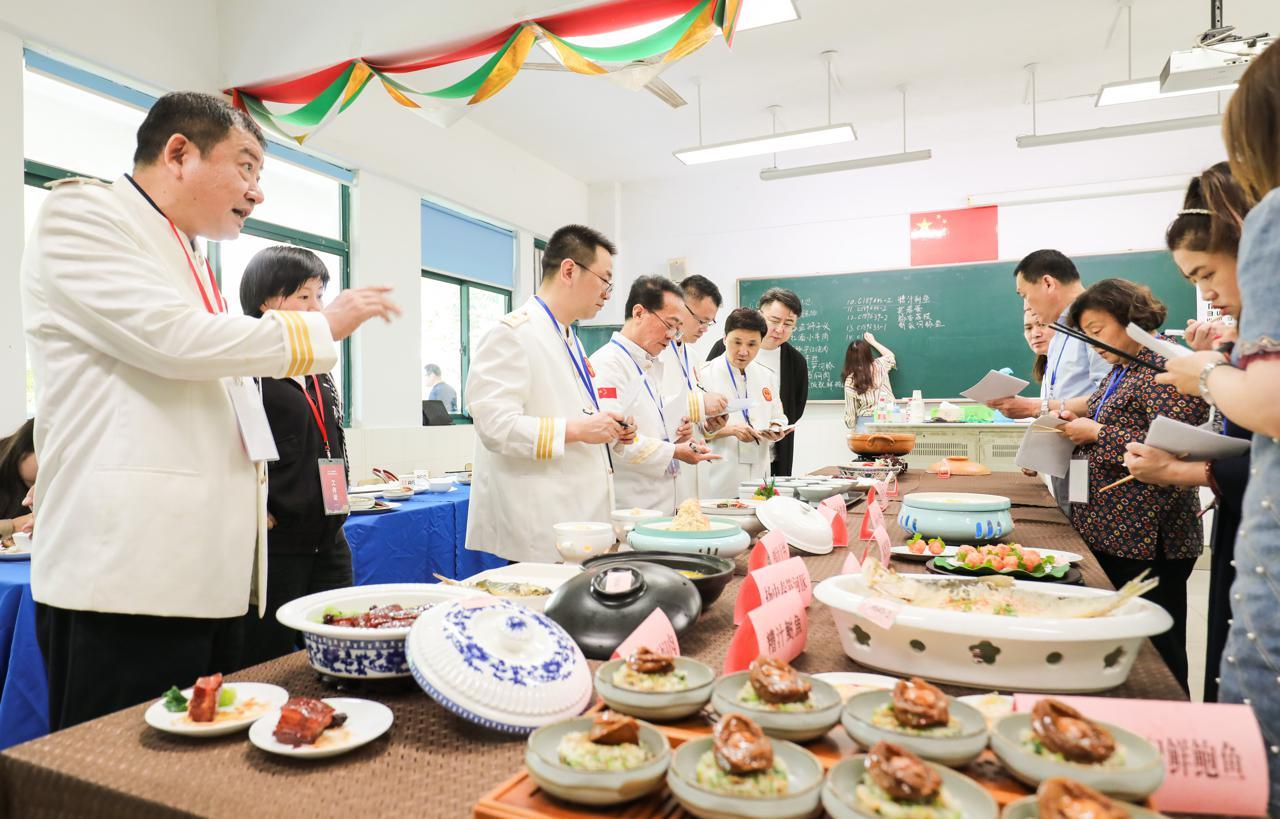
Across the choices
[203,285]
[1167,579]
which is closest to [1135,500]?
[1167,579]

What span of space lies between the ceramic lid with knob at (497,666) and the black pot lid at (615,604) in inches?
5.3

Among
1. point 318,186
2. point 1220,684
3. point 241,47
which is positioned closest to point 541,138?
point 318,186

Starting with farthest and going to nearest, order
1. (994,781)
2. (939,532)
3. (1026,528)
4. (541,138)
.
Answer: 1. (541,138)
2. (1026,528)
3. (939,532)
4. (994,781)

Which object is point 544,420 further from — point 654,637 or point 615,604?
point 654,637

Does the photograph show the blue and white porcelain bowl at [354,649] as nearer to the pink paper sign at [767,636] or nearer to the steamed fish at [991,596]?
the pink paper sign at [767,636]

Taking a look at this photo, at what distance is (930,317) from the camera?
22.8 feet

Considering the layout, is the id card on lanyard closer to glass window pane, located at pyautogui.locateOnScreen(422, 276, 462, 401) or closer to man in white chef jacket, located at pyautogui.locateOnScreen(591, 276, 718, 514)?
man in white chef jacket, located at pyautogui.locateOnScreen(591, 276, 718, 514)

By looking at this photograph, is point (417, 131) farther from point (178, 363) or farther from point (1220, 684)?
point (1220, 684)

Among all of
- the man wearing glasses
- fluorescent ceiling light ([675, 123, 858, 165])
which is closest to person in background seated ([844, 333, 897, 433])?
the man wearing glasses

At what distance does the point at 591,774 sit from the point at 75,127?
4841 mm

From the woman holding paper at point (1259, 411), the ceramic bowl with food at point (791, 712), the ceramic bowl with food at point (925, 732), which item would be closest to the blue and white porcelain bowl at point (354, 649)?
the ceramic bowl with food at point (791, 712)

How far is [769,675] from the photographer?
2.31 feet

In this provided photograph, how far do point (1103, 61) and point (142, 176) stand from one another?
6.32m

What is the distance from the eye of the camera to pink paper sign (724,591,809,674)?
859 millimetres
